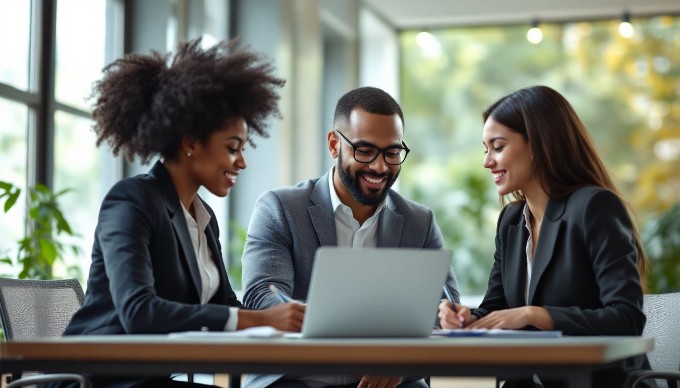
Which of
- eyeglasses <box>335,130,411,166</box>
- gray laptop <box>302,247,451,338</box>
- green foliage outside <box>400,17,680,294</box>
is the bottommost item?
gray laptop <box>302,247,451,338</box>

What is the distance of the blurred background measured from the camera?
4.95 m

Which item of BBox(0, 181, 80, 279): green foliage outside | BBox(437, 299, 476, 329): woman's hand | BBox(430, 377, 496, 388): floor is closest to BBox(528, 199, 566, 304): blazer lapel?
BBox(437, 299, 476, 329): woman's hand

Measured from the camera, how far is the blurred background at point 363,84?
4.95 meters

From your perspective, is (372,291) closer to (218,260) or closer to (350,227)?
(218,260)

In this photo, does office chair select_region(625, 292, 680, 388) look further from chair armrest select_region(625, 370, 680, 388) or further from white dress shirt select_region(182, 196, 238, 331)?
white dress shirt select_region(182, 196, 238, 331)

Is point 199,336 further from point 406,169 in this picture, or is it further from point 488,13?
point 406,169

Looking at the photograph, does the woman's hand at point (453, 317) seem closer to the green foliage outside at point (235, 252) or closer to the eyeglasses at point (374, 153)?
the eyeglasses at point (374, 153)

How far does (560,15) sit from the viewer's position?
8531mm

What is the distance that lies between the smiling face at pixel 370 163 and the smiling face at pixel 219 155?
0.54m

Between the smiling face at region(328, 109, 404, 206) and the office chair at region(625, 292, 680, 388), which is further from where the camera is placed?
the smiling face at region(328, 109, 404, 206)

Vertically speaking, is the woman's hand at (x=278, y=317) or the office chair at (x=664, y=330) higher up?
the woman's hand at (x=278, y=317)

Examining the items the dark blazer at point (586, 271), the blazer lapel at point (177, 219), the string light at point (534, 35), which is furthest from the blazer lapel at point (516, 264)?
the string light at point (534, 35)

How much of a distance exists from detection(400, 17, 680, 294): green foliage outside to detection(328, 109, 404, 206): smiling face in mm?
7321

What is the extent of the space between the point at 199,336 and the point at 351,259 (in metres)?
0.32
